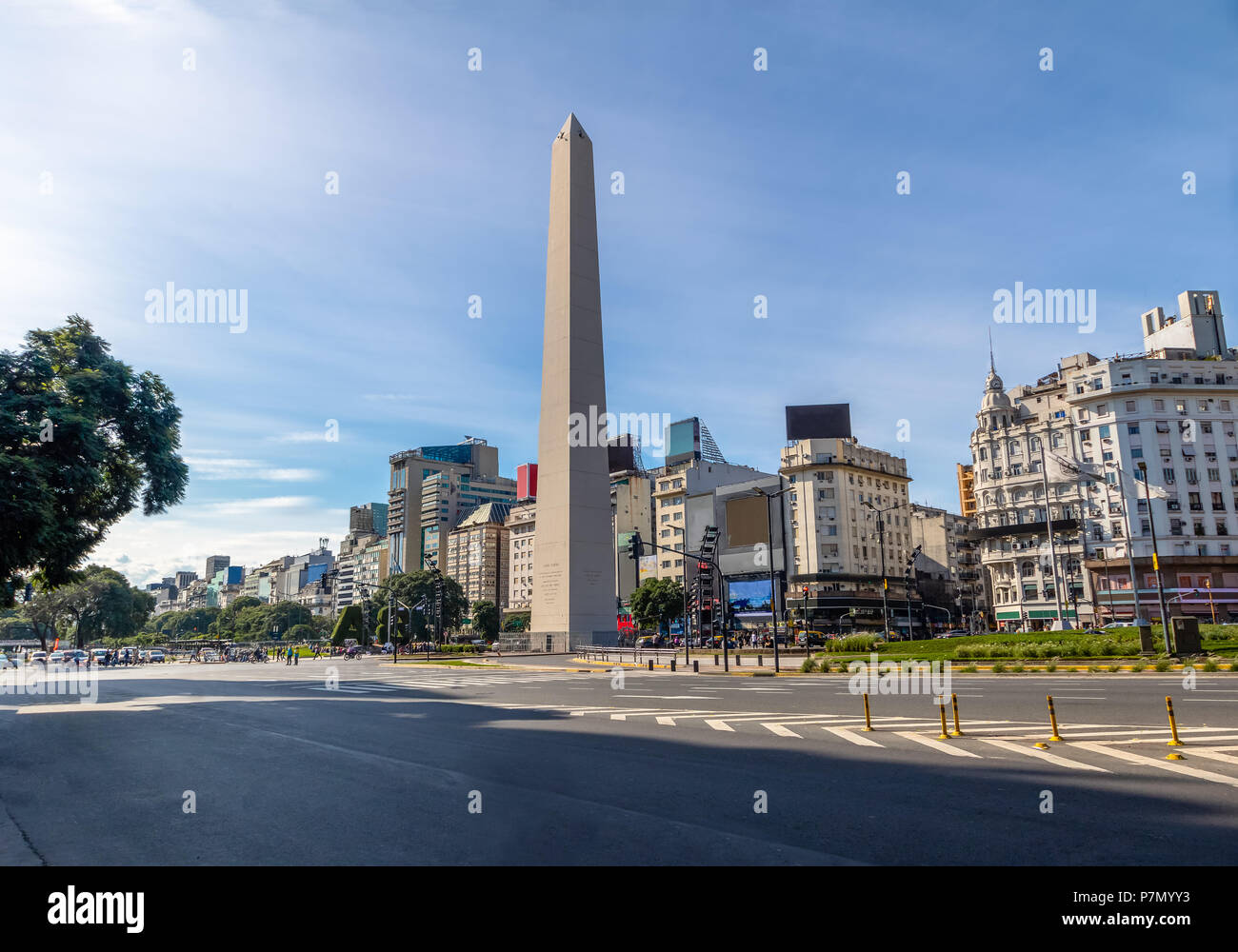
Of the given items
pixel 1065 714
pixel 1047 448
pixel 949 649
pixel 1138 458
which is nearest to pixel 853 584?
→ pixel 1047 448

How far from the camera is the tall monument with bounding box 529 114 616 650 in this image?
162ft

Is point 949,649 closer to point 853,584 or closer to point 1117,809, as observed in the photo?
point 1117,809

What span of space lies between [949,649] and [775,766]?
28370 millimetres

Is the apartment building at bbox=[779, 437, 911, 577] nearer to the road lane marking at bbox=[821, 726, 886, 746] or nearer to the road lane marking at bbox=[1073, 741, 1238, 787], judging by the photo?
the road lane marking at bbox=[821, 726, 886, 746]

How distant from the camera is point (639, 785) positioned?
9.39 meters

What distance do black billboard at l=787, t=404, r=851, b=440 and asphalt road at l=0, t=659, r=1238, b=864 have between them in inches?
3516

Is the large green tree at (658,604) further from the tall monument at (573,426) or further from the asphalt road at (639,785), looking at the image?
the asphalt road at (639,785)

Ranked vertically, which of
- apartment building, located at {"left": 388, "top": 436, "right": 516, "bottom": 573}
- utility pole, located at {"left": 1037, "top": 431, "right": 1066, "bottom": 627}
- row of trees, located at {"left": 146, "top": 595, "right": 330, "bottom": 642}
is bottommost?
row of trees, located at {"left": 146, "top": 595, "right": 330, "bottom": 642}

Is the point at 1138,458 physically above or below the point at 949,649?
above

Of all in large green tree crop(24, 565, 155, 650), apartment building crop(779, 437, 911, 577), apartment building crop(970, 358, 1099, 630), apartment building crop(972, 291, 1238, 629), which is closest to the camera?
apartment building crop(972, 291, 1238, 629)

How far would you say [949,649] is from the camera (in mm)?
35344

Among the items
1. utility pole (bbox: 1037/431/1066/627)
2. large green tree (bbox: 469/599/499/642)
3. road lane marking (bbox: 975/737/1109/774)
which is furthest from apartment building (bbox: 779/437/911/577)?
road lane marking (bbox: 975/737/1109/774)
